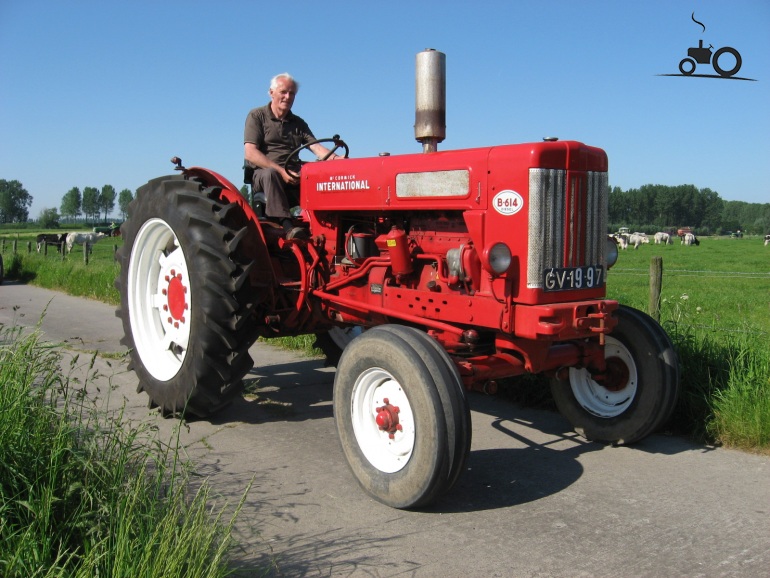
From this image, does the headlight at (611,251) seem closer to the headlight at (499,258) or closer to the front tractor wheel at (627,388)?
the front tractor wheel at (627,388)

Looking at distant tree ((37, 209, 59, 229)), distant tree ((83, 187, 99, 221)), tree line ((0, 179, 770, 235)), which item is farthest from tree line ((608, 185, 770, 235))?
distant tree ((83, 187, 99, 221))

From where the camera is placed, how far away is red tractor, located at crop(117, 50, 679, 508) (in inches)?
149

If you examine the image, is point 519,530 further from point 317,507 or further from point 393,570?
point 317,507

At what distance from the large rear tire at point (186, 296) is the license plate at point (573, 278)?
197cm

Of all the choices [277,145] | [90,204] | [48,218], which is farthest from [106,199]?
[277,145]

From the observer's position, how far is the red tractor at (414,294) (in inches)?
149

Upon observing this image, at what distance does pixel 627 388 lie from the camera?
464 cm

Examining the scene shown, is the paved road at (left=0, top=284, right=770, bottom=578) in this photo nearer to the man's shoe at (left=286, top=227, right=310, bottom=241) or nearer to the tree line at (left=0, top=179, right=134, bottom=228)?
the man's shoe at (left=286, top=227, right=310, bottom=241)

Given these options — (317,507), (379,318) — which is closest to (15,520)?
(317,507)

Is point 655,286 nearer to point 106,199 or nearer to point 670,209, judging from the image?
point 670,209

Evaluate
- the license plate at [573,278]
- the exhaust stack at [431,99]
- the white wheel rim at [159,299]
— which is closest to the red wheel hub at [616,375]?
the license plate at [573,278]

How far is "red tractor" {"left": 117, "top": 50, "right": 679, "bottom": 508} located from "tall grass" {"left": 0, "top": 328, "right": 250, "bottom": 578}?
115 cm

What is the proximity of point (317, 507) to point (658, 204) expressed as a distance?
11676cm

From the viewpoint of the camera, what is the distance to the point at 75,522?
2621 millimetres
